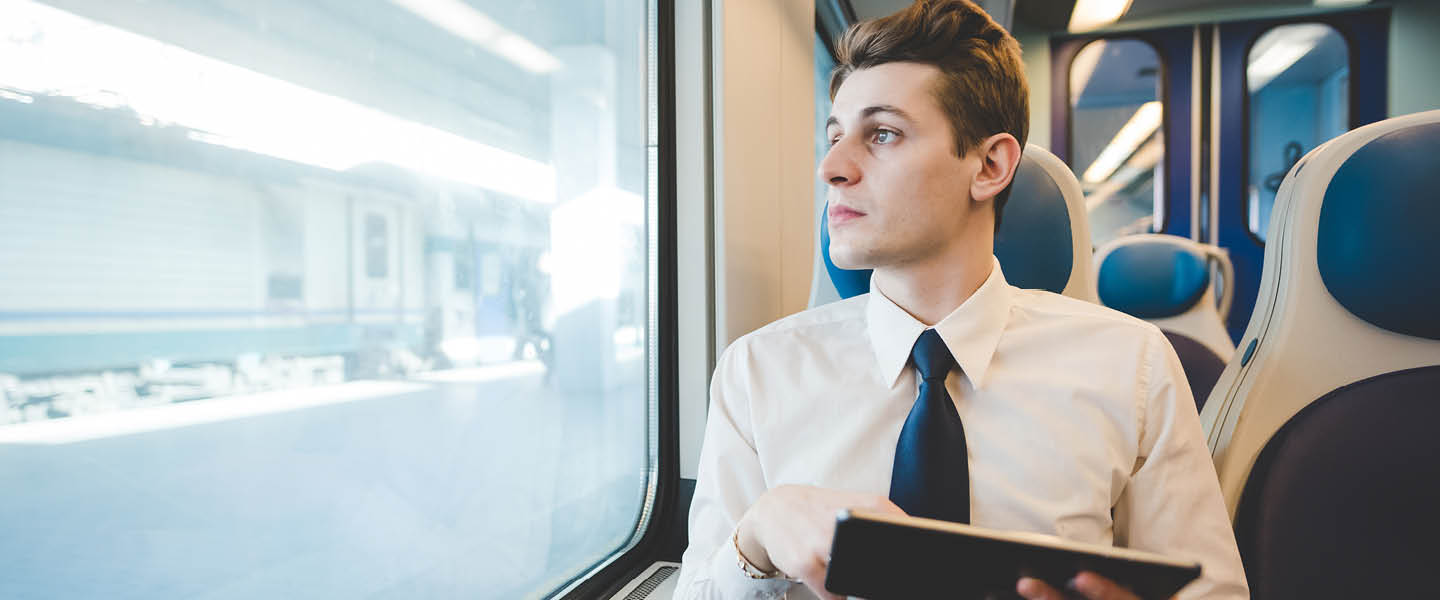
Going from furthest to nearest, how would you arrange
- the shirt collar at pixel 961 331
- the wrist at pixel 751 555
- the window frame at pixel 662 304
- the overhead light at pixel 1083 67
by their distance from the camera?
the overhead light at pixel 1083 67
the window frame at pixel 662 304
the shirt collar at pixel 961 331
the wrist at pixel 751 555

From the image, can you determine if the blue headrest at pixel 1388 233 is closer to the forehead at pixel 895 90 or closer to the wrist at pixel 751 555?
the forehead at pixel 895 90

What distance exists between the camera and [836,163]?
0.89 metres

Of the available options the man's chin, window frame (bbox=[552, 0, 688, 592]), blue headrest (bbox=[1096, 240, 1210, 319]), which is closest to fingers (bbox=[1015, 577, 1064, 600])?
the man's chin

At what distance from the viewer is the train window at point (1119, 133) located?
5229mm

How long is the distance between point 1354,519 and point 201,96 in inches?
52.9

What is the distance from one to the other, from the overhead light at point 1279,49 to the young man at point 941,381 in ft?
17.9

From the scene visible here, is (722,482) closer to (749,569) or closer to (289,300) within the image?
(749,569)

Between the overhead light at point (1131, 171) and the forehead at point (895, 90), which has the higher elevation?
the overhead light at point (1131, 171)

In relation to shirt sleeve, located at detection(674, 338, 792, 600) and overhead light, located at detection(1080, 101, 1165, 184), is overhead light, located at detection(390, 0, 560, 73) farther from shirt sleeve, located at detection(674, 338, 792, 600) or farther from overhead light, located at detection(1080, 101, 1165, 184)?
overhead light, located at detection(1080, 101, 1165, 184)

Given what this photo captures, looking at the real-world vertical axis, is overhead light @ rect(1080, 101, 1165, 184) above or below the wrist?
above

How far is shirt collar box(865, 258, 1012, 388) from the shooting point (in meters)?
0.87

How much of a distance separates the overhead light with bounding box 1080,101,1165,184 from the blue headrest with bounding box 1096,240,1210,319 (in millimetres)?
2846

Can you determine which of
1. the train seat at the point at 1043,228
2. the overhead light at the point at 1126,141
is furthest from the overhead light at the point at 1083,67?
the train seat at the point at 1043,228

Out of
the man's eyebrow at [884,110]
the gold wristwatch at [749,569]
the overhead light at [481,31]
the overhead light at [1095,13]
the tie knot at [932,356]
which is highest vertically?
the overhead light at [1095,13]
